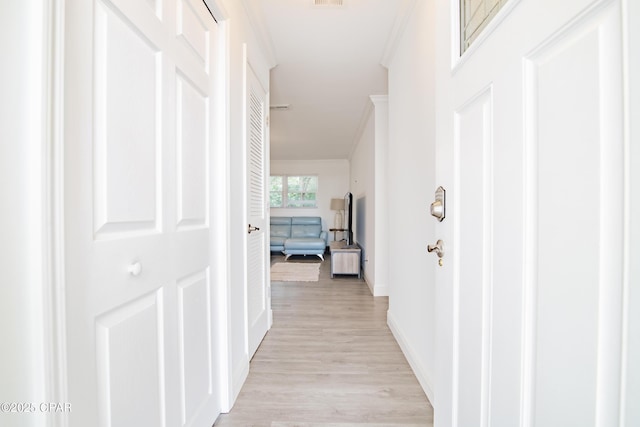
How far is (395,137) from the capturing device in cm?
264

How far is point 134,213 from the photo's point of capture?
842 mm

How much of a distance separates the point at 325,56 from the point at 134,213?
2.41 metres

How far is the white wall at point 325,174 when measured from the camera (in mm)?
8078

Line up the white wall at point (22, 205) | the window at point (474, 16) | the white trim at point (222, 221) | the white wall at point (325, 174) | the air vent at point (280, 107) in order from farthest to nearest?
the white wall at point (325, 174), the air vent at point (280, 107), the white trim at point (222, 221), the window at point (474, 16), the white wall at point (22, 205)

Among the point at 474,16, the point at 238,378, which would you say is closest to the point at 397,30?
the point at 474,16

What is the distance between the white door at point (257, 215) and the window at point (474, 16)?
1.37m

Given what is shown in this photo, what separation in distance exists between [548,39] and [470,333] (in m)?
0.70

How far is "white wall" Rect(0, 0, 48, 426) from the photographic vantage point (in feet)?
1.65

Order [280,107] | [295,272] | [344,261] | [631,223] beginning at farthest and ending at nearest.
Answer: [295,272]
[344,261]
[280,107]
[631,223]

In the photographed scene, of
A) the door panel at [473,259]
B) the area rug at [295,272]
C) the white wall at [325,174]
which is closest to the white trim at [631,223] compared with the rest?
the door panel at [473,259]

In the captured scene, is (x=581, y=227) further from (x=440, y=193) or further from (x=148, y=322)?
(x=148, y=322)

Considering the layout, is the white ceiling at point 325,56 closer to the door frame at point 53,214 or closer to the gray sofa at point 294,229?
the door frame at point 53,214

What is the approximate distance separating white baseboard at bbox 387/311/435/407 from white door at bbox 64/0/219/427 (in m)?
1.15

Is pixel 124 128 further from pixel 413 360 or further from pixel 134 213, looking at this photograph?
pixel 413 360
